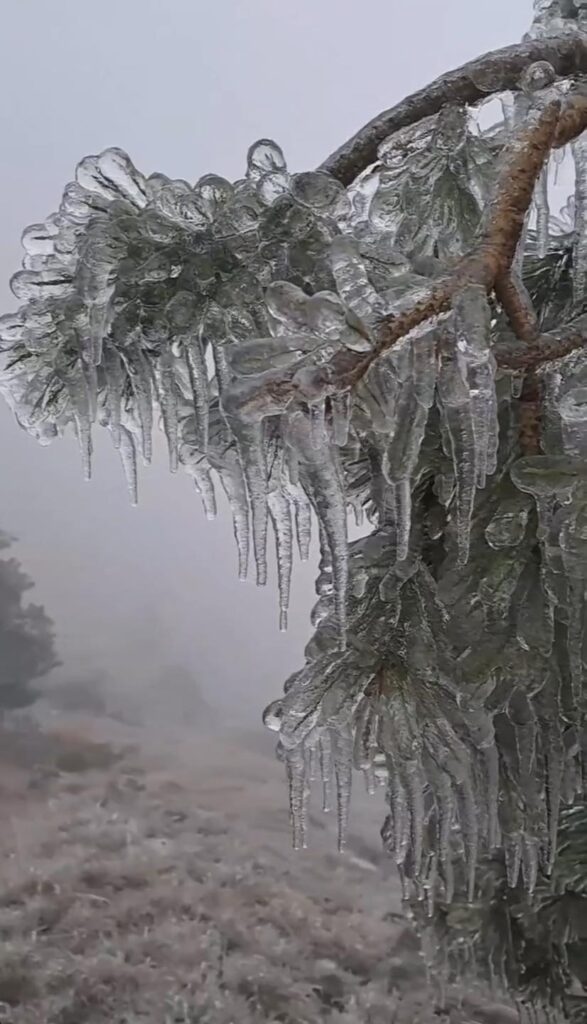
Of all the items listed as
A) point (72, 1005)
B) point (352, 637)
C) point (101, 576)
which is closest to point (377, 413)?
point (352, 637)

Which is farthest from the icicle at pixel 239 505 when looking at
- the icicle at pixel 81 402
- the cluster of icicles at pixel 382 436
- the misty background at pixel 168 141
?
the misty background at pixel 168 141

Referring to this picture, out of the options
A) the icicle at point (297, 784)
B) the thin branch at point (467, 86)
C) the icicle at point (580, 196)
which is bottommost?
the icicle at point (297, 784)

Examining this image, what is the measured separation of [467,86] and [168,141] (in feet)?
5.82

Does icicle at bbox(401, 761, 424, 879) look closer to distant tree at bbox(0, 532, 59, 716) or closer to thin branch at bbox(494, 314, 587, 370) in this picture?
thin branch at bbox(494, 314, 587, 370)

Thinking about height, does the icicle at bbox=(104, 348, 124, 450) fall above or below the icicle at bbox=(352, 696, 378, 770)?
above

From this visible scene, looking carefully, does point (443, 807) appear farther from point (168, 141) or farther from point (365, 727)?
point (168, 141)

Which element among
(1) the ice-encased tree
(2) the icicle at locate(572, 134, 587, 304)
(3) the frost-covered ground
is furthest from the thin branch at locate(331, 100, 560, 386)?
(3) the frost-covered ground

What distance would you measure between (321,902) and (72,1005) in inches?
24.9

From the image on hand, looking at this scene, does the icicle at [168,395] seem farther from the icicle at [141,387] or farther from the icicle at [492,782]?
the icicle at [492,782]

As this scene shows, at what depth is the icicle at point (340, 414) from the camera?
43 centimetres

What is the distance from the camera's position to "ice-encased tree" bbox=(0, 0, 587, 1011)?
1.47ft

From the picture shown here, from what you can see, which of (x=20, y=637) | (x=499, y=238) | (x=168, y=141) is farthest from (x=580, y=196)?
(x=20, y=637)

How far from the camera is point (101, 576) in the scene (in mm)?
2441

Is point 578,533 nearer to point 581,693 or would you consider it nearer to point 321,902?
point 581,693
